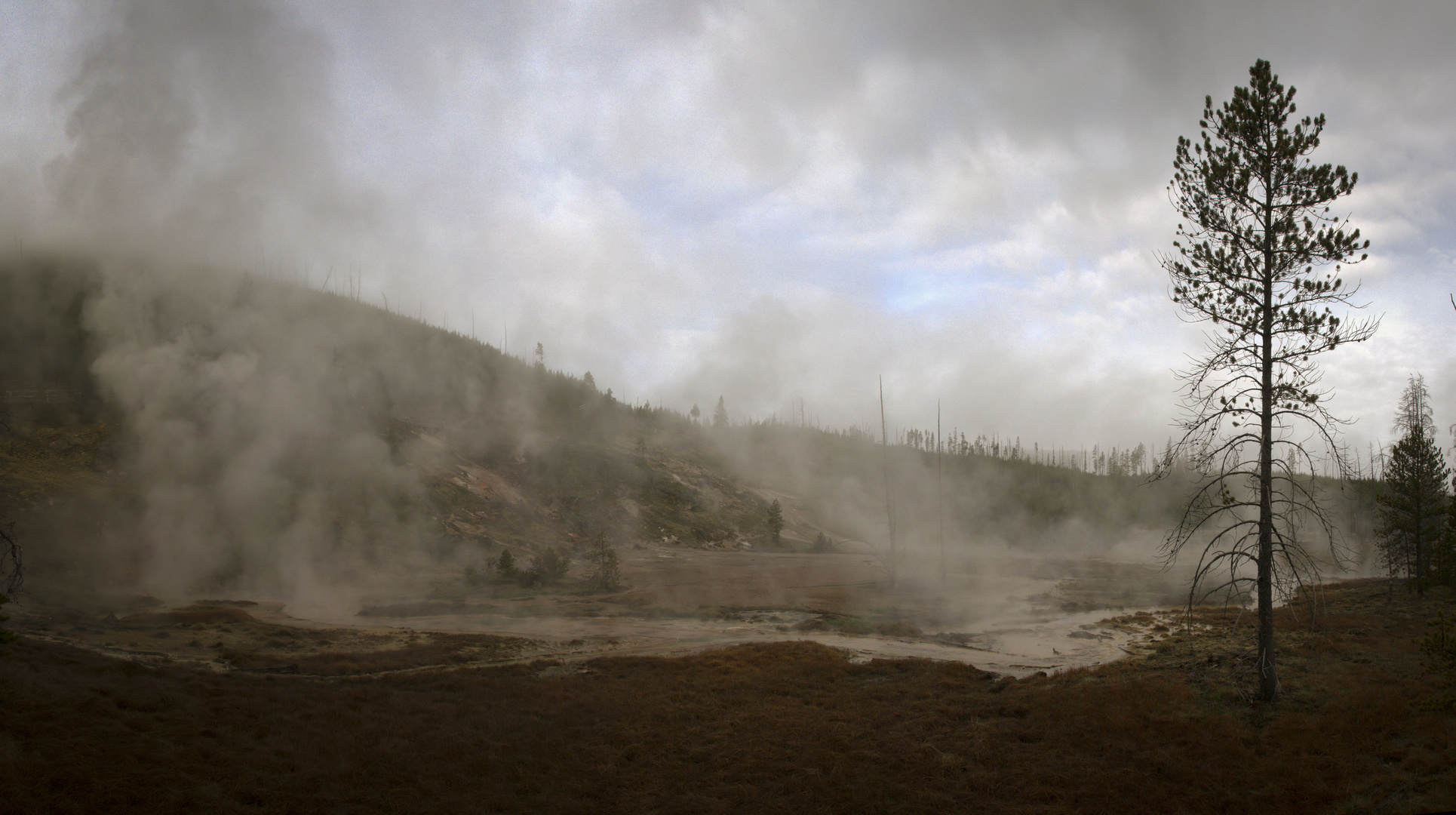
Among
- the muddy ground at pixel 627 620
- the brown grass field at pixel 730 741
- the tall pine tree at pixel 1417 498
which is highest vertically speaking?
the tall pine tree at pixel 1417 498

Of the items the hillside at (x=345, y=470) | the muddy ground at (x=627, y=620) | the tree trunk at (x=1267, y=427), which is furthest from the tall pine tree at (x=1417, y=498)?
the hillside at (x=345, y=470)

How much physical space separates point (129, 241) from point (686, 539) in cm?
7092

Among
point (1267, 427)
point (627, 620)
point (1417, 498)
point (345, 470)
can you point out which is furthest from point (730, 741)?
point (345, 470)

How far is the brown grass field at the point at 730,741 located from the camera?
1189cm

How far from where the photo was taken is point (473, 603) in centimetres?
4316

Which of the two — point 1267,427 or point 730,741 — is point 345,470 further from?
point 1267,427

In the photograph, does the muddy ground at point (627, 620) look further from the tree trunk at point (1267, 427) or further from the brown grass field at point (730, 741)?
the tree trunk at point (1267, 427)

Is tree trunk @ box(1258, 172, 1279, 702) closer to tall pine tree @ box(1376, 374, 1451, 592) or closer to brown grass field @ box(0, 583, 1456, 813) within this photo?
brown grass field @ box(0, 583, 1456, 813)

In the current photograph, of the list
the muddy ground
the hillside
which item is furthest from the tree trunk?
the hillside

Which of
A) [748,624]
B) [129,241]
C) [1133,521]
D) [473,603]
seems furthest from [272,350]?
[1133,521]

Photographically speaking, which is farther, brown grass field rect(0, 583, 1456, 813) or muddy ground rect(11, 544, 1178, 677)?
muddy ground rect(11, 544, 1178, 677)

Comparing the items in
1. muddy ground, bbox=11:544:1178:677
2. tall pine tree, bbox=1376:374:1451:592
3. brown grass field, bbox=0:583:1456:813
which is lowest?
muddy ground, bbox=11:544:1178:677

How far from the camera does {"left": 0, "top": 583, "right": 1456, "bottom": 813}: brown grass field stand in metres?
11.9

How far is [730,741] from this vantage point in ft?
54.3
